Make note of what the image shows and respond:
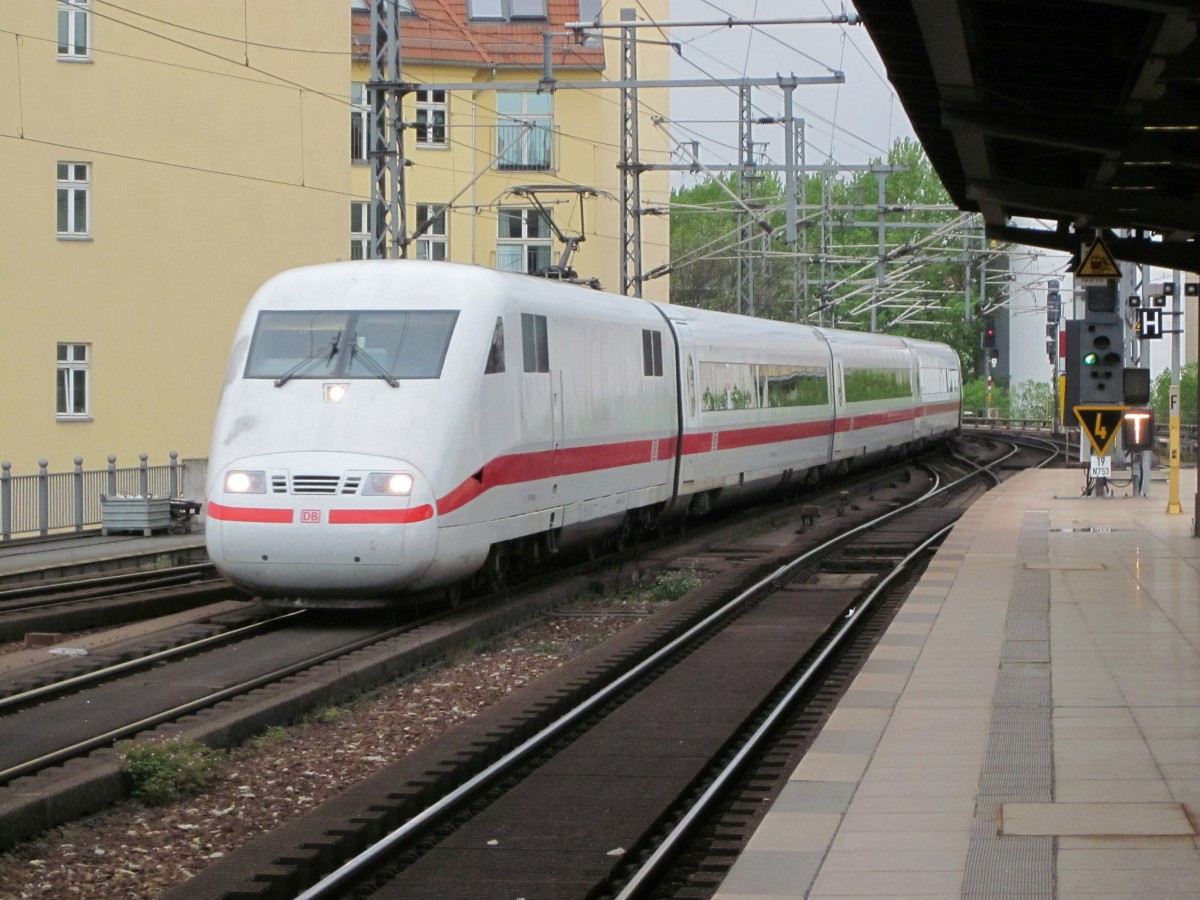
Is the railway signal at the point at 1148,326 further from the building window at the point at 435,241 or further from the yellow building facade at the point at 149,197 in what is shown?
the building window at the point at 435,241

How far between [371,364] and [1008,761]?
7155mm

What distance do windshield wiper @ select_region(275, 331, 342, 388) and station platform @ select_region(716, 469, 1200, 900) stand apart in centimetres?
483

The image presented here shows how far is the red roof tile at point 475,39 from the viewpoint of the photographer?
44688 millimetres

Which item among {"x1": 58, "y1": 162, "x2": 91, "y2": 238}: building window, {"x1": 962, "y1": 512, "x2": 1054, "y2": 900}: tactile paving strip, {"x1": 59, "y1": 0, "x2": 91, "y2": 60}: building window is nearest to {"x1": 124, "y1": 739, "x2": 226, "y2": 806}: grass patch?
{"x1": 962, "y1": 512, "x2": 1054, "y2": 900}: tactile paving strip

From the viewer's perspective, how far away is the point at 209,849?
7.88 meters

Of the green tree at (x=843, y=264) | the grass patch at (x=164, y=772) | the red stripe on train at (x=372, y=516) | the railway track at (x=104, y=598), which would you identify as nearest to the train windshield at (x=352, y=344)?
the red stripe on train at (x=372, y=516)

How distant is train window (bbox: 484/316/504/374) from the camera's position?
14594 millimetres

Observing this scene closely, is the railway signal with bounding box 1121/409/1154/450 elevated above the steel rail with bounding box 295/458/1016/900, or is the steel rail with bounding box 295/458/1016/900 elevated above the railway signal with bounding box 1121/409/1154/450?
the railway signal with bounding box 1121/409/1154/450

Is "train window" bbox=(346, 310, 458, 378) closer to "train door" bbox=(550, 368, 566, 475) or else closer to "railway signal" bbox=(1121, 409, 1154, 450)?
"train door" bbox=(550, 368, 566, 475)

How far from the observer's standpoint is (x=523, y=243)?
48.4 meters

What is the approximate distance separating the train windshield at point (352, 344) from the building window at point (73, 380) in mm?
15982

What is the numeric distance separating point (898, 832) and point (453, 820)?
6.70ft

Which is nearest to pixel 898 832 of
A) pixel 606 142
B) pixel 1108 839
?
pixel 1108 839

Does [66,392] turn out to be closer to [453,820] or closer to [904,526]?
[904,526]
